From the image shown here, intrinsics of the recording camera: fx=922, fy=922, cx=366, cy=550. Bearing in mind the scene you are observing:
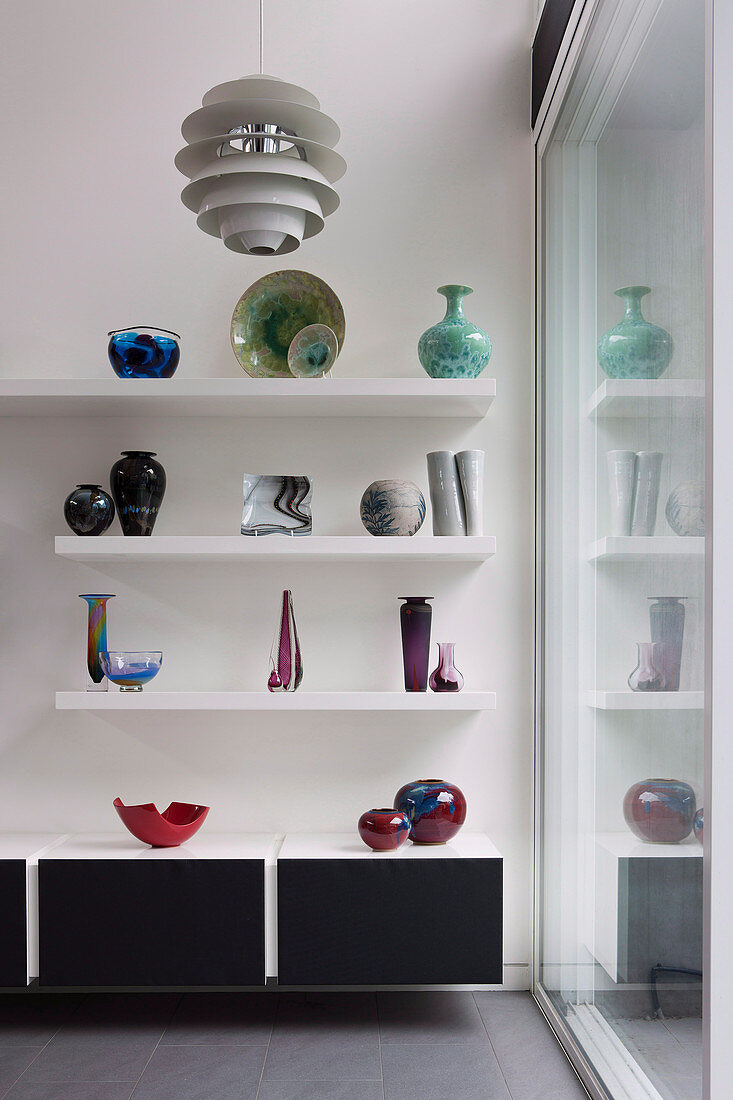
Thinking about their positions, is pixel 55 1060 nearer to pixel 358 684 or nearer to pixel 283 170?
pixel 358 684

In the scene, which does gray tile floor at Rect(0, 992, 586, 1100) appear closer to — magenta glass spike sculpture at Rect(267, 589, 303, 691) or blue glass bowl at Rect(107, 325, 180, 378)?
→ magenta glass spike sculpture at Rect(267, 589, 303, 691)

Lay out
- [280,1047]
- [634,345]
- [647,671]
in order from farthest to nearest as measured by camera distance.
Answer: [280,1047] → [634,345] → [647,671]

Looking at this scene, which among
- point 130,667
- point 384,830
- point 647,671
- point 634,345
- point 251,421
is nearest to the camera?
point 647,671

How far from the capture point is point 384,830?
7.81ft

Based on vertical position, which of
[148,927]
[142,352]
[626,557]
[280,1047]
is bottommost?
[280,1047]

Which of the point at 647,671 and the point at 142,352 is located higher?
the point at 142,352

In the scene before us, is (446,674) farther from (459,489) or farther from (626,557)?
(626,557)

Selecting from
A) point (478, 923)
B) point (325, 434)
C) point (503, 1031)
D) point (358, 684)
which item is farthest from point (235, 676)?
point (503, 1031)

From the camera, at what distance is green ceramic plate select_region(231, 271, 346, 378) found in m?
2.63

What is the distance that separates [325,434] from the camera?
275cm

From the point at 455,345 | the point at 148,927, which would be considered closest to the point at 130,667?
the point at 148,927

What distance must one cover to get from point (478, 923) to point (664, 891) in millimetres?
910

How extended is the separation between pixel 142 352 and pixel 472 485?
97 cm

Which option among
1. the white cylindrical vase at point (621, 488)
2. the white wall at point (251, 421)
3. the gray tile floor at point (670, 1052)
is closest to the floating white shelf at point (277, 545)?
the white wall at point (251, 421)
